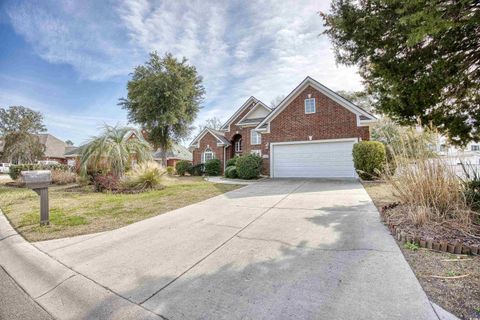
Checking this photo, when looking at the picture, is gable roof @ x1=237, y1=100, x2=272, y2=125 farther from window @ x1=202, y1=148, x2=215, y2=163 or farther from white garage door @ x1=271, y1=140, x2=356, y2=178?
white garage door @ x1=271, y1=140, x2=356, y2=178

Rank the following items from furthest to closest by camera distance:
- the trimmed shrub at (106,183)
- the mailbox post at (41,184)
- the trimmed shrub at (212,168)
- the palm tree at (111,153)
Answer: the trimmed shrub at (212,168) < the palm tree at (111,153) < the trimmed shrub at (106,183) < the mailbox post at (41,184)

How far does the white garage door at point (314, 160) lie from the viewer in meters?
13.0

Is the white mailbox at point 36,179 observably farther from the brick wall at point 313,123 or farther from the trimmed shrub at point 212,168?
the trimmed shrub at point 212,168

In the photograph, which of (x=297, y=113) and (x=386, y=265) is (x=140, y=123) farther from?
(x=386, y=265)

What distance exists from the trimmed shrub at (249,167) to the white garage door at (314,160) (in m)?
1.14

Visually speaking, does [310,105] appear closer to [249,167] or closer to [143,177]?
[249,167]

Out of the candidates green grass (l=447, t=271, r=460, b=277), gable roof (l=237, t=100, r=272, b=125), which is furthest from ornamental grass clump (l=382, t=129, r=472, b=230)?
gable roof (l=237, t=100, r=272, b=125)

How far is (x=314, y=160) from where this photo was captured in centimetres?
1365

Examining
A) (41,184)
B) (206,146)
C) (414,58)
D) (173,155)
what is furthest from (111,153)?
(173,155)

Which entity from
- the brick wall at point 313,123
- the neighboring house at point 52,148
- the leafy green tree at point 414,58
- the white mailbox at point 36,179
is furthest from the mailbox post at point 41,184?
the neighboring house at point 52,148

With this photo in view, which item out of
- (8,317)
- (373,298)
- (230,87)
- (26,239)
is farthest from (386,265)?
(230,87)

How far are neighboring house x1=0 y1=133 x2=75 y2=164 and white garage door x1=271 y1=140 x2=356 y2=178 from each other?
1616 inches

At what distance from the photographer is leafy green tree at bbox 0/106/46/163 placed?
33000 mm

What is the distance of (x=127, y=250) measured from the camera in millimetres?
3625
